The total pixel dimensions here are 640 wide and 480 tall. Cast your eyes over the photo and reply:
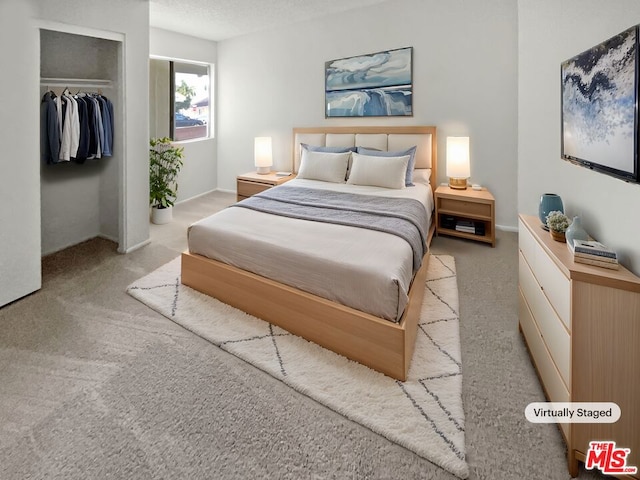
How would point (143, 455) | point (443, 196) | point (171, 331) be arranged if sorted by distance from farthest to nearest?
point (443, 196) → point (171, 331) → point (143, 455)

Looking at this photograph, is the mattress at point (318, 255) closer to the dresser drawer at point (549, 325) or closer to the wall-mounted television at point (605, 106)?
the dresser drawer at point (549, 325)

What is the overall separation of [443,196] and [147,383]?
3228 millimetres

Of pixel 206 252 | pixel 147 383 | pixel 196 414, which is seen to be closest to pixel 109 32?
pixel 206 252

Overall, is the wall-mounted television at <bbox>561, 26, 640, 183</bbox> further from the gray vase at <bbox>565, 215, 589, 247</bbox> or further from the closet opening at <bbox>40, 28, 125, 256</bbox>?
the closet opening at <bbox>40, 28, 125, 256</bbox>

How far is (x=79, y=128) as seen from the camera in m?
3.33

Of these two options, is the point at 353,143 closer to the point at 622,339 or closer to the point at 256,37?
the point at 256,37

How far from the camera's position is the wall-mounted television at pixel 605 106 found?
1.26 m

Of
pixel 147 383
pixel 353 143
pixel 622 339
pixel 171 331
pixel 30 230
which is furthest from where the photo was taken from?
pixel 353 143

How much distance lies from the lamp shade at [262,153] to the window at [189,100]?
131 cm

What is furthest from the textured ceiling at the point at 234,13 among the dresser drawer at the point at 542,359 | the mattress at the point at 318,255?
the dresser drawer at the point at 542,359

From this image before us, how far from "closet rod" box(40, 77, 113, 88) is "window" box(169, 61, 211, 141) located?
1.78 meters

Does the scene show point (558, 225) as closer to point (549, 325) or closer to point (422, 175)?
point (549, 325)

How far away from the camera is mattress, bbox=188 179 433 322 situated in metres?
1.91

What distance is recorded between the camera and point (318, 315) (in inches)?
81.5
